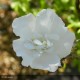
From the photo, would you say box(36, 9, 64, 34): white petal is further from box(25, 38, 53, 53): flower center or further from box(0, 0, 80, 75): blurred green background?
box(0, 0, 80, 75): blurred green background

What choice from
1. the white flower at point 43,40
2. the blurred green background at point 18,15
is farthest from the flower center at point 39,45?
the blurred green background at point 18,15

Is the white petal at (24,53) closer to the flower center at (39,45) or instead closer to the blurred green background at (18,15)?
the flower center at (39,45)

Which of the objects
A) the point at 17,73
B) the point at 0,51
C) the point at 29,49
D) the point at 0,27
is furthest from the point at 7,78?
the point at 29,49

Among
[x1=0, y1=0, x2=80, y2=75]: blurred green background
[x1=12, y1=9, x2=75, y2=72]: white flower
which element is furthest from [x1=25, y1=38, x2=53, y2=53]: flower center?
[x1=0, y1=0, x2=80, y2=75]: blurred green background

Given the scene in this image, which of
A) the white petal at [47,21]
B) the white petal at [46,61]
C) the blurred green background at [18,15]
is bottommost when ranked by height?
the white petal at [46,61]

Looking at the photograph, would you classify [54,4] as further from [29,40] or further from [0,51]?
[29,40]

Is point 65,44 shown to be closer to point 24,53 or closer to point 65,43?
point 65,43

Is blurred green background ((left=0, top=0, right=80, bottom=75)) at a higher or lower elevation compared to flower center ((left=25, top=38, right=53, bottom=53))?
higher
